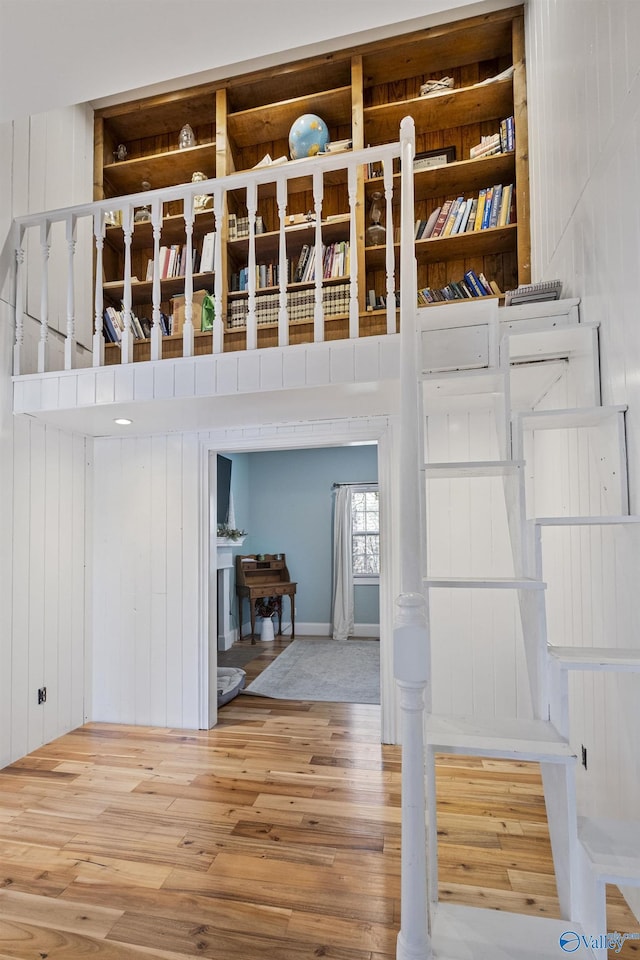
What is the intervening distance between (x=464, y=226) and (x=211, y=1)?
244cm

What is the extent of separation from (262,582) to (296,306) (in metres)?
3.46

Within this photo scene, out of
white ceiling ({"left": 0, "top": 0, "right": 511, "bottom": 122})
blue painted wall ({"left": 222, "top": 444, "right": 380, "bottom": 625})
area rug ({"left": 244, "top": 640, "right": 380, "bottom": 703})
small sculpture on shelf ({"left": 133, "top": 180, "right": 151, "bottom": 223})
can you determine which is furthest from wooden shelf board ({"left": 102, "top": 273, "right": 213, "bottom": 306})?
area rug ({"left": 244, "top": 640, "right": 380, "bottom": 703})

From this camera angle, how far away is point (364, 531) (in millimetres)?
Answer: 6496

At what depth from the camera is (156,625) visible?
11.3 feet

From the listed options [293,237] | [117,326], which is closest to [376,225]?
[293,237]

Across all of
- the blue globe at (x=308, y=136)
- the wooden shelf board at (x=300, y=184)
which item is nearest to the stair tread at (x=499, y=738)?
the wooden shelf board at (x=300, y=184)

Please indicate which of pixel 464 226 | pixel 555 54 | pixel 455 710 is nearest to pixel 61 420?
pixel 464 226

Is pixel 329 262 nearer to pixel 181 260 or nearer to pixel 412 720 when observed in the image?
pixel 181 260

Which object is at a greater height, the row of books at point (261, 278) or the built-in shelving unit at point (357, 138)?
the built-in shelving unit at point (357, 138)

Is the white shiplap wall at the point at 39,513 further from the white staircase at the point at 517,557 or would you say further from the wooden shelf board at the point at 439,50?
the white staircase at the point at 517,557

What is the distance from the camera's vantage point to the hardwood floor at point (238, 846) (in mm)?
1603

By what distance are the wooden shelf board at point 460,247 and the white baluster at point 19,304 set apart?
1.94 meters

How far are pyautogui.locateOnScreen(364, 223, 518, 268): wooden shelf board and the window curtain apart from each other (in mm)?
3380

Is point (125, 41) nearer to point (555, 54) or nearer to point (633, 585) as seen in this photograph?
point (633, 585)
